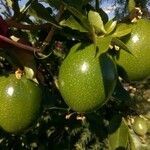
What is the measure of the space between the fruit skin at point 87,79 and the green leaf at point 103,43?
0.22ft

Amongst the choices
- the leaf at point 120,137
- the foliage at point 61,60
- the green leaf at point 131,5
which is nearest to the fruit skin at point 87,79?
the foliage at point 61,60

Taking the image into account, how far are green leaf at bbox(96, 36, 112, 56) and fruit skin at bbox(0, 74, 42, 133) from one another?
0.68 feet

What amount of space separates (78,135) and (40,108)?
72 cm

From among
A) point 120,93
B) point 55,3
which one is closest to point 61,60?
point 120,93

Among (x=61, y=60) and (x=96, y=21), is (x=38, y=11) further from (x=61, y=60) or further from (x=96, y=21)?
(x=61, y=60)

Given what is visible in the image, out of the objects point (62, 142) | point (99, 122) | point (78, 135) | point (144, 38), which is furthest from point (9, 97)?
point (78, 135)

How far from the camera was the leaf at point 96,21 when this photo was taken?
1.08 meters

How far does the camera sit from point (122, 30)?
1146 millimetres

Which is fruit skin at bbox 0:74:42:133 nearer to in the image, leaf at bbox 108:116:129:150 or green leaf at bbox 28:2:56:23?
green leaf at bbox 28:2:56:23

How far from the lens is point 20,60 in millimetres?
1197

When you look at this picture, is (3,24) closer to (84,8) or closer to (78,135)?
(84,8)

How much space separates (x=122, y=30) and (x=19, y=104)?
0.26m

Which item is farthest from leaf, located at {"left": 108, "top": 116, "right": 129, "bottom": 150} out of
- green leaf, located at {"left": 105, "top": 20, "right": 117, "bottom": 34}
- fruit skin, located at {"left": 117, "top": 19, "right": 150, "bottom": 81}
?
green leaf, located at {"left": 105, "top": 20, "right": 117, "bottom": 34}

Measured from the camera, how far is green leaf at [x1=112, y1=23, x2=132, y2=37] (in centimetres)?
113
